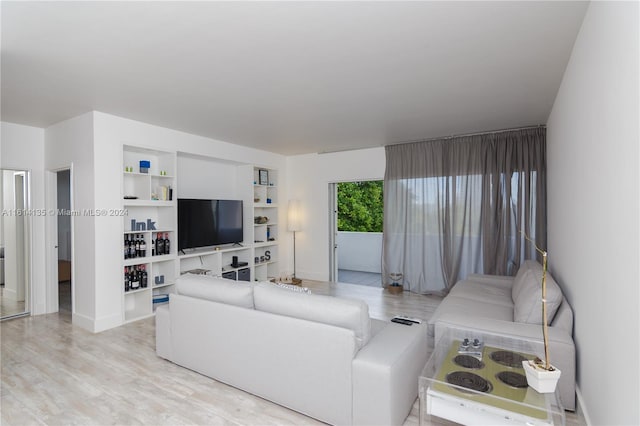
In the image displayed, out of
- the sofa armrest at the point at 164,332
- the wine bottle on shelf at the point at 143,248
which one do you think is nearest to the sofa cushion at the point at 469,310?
the sofa armrest at the point at 164,332

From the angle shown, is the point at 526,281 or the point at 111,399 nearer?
the point at 111,399

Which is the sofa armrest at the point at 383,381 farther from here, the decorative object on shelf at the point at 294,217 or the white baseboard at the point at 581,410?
the decorative object on shelf at the point at 294,217

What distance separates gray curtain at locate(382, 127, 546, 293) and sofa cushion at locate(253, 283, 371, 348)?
3436 mm

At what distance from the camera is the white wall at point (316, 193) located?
6.04m

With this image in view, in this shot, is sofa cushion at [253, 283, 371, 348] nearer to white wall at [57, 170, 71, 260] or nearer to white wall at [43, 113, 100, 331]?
white wall at [43, 113, 100, 331]

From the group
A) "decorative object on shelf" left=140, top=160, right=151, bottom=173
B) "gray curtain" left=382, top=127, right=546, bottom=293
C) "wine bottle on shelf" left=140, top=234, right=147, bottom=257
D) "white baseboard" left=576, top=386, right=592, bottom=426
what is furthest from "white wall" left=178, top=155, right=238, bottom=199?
"white baseboard" left=576, top=386, right=592, bottom=426

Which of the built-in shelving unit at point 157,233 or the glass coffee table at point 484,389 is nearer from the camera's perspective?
the glass coffee table at point 484,389

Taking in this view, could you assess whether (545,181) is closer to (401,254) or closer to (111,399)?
(401,254)

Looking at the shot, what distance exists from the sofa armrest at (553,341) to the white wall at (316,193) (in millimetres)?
3746

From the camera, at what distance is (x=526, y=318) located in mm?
2498

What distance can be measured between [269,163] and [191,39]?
161 inches

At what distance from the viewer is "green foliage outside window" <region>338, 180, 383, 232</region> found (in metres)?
10.1

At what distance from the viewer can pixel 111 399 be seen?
2.34 meters

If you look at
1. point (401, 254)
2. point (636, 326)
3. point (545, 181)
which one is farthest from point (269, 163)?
point (636, 326)
